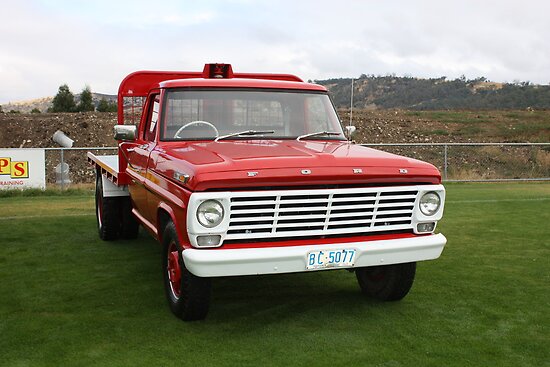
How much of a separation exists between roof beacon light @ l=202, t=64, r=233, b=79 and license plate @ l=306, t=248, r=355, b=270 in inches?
135

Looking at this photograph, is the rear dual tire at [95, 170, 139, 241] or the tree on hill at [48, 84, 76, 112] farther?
the tree on hill at [48, 84, 76, 112]

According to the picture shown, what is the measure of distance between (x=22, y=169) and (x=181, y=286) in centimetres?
1217

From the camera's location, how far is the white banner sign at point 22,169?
1579cm

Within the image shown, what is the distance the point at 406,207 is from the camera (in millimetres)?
5305

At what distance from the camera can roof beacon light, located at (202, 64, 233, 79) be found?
25.2 feet

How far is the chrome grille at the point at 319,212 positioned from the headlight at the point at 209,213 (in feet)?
0.35

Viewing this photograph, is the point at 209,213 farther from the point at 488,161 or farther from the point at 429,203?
the point at 488,161

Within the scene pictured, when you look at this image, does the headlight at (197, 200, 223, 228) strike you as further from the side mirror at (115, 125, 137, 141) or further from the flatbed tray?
the flatbed tray

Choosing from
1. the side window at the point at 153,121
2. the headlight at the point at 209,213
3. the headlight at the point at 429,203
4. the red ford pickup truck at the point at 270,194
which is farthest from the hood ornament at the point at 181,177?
the headlight at the point at 429,203

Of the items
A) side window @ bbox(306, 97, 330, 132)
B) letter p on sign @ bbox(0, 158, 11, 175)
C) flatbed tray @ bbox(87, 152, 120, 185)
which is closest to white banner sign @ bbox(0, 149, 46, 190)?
letter p on sign @ bbox(0, 158, 11, 175)

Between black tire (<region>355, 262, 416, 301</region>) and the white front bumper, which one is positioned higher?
the white front bumper

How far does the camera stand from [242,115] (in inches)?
247

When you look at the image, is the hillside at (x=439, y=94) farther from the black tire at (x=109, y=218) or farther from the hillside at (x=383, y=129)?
the black tire at (x=109, y=218)

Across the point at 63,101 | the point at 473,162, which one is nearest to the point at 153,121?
the point at 473,162
